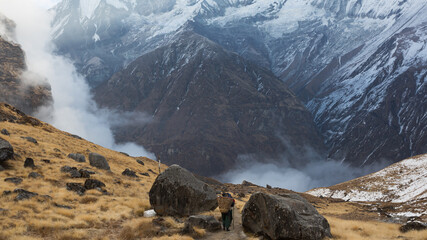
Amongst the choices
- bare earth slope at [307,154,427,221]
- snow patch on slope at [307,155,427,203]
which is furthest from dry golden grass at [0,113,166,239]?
snow patch on slope at [307,155,427,203]

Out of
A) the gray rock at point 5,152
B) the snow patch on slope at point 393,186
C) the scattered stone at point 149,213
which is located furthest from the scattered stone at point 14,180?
the snow patch on slope at point 393,186

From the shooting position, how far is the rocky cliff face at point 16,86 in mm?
158125

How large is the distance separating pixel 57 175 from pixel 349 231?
25490 mm

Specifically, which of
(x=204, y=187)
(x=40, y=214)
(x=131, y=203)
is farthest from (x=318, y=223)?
(x=40, y=214)

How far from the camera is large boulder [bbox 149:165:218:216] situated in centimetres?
2266

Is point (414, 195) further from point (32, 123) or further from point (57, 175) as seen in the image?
point (32, 123)

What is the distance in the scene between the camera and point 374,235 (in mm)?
19750

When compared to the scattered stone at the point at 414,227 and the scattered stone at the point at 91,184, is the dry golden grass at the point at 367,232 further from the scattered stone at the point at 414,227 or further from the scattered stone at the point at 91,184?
the scattered stone at the point at 91,184

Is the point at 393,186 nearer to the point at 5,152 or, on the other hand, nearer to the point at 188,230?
the point at 188,230

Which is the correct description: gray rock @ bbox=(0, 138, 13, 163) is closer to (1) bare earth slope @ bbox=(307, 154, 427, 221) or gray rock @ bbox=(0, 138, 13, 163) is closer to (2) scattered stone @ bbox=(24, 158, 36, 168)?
(2) scattered stone @ bbox=(24, 158, 36, 168)

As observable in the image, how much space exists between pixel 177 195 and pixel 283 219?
28.0ft

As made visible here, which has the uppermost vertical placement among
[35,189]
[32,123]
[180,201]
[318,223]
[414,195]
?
[32,123]

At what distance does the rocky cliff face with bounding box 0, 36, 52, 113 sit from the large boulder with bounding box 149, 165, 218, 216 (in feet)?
514

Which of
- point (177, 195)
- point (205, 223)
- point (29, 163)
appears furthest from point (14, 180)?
point (205, 223)
